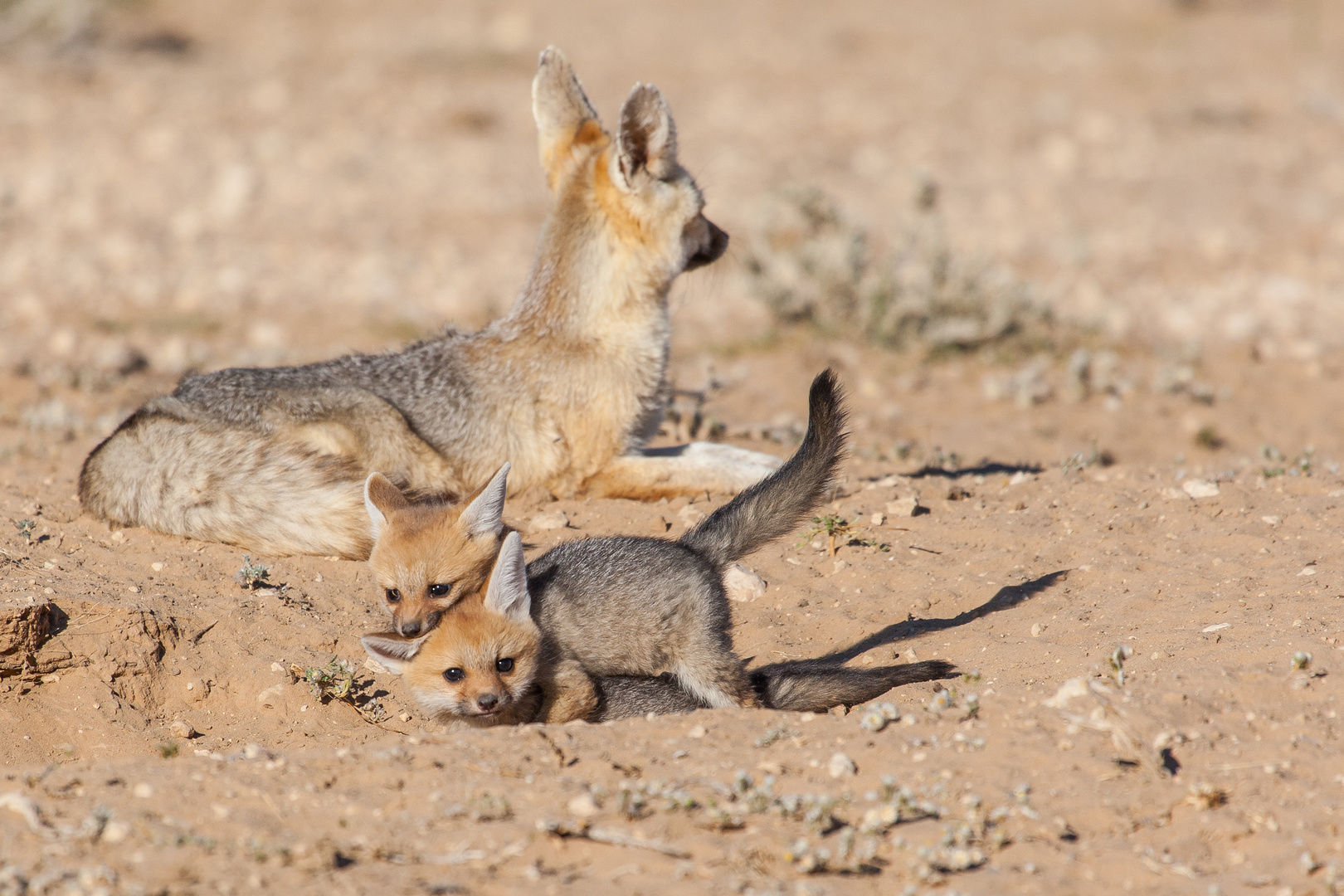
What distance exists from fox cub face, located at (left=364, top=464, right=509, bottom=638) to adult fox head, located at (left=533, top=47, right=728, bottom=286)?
6.38 feet

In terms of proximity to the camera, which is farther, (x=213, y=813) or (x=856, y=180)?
(x=856, y=180)

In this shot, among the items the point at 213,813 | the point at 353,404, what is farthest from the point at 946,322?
the point at 213,813

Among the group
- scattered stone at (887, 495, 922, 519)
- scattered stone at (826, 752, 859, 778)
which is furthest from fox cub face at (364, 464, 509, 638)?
scattered stone at (887, 495, 922, 519)

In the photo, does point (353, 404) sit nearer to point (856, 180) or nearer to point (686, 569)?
point (686, 569)

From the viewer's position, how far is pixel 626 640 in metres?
4.73

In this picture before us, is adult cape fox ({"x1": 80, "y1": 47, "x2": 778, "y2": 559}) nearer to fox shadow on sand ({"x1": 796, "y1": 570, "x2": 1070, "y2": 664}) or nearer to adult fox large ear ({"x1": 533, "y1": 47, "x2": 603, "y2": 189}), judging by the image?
adult fox large ear ({"x1": 533, "y1": 47, "x2": 603, "y2": 189})

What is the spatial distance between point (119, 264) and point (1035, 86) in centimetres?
1320

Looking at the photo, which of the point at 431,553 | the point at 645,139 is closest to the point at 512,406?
the point at 645,139

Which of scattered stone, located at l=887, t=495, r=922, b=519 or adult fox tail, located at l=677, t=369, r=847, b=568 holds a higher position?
adult fox tail, located at l=677, t=369, r=847, b=568

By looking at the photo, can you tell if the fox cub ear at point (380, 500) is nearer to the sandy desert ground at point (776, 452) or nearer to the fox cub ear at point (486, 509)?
the fox cub ear at point (486, 509)

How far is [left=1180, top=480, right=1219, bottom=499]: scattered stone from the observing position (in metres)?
6.04

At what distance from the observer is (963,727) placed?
4004 mm

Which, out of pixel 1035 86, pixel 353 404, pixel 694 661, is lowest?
pixel 694 661

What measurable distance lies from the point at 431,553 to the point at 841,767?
1840mm
